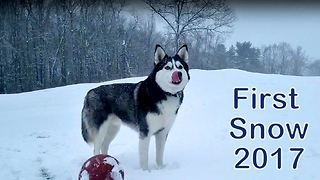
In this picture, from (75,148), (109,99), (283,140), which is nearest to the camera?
(283,140)

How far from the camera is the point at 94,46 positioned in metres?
1.74

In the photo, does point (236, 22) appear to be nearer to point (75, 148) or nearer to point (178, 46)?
point (178, 46)

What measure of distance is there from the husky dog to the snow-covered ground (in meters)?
0.05

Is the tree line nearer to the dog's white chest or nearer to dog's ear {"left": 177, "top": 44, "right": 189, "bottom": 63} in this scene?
dog's ear {"left": 177, "top": 44, "right": 189, "bottom": 63}

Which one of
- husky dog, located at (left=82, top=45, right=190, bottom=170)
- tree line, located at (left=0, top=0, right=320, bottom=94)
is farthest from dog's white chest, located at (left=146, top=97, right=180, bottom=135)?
tree line, located at (left=0, top=0, right=320, bottom=94)

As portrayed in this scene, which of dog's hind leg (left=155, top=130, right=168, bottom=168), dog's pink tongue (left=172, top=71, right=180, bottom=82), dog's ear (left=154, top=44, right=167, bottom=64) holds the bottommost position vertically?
dog's hind leg (left=155, top=130, right=168, bottom=168)

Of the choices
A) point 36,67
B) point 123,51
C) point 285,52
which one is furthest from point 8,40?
point 285,52

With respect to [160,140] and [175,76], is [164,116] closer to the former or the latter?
[160,140]

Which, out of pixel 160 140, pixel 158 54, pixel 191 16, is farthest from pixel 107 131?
pixel 191 16

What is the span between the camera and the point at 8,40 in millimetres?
1699

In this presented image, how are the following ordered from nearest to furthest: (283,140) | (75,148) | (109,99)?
(283,140) → (75,148) → (109,99)

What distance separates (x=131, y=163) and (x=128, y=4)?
756mm

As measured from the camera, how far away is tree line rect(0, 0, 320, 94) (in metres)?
1.68

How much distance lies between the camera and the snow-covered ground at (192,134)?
1.66 meters
